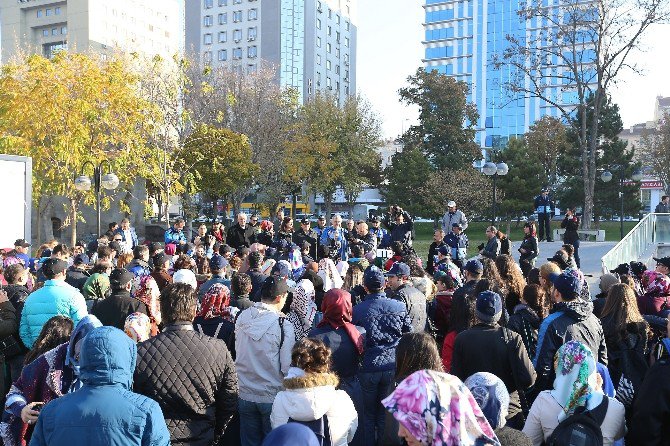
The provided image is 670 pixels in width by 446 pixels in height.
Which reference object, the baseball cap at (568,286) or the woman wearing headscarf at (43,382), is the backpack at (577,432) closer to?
the baseball cap at (568,286)

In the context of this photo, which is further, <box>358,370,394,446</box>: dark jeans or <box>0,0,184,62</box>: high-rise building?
<box>0,0,184,62</box>: high-rise building

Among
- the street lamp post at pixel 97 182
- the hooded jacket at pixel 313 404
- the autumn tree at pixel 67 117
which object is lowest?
the hooded jacket at pixel 313 404

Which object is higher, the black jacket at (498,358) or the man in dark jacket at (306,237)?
the man in dark jacket at (306,237)

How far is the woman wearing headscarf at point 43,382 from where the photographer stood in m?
4.30

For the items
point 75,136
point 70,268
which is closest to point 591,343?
point 70,268

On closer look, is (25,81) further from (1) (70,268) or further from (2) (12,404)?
(2) (12,404)

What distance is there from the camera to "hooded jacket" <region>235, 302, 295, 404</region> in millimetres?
5387

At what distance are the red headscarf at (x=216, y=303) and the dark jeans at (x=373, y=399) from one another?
1.38 m

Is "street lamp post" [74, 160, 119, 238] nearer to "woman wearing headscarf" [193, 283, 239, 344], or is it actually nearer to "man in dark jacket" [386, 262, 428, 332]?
"man in dark jacket" [386, 262, 428, 332]

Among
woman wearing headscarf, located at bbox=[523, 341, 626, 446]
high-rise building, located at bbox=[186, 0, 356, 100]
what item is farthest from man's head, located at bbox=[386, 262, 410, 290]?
high-rise building, located at bbox=[186, 0, 356, 100]

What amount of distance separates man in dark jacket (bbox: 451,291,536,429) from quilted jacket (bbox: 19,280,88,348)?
3559 mm

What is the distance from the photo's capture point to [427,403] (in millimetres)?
2635

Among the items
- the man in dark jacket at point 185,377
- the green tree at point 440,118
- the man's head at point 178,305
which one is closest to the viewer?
the man in dark jacket at point 185,377

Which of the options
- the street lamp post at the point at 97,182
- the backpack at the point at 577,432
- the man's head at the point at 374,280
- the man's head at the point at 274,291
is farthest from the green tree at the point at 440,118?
the backpack at the point at 577,432
